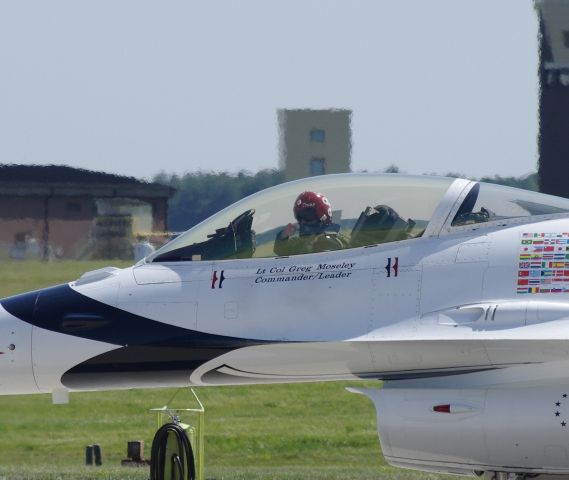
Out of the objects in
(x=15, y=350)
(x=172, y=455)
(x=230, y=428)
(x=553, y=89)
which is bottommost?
(x=230, y=428)

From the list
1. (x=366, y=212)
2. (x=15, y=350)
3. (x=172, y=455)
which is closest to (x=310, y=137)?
(x=172, y=455)

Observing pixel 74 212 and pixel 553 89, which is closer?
pixel 553 89

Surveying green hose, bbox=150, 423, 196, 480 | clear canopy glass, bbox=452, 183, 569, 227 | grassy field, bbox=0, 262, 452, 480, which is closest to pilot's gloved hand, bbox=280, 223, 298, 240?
clear canopy glass, bbox=452, 183, 569, 227

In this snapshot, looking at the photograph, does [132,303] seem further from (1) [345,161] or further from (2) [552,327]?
(1) [345,161]

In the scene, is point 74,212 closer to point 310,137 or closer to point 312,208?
point 310,137

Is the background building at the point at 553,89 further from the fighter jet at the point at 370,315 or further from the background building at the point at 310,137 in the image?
the fighter jet at the point at 370,315

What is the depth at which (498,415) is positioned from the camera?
1074cm

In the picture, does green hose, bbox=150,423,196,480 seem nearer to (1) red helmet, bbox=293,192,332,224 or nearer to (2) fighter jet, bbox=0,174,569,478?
(2) fighter jet, bbox=0,174,569,478

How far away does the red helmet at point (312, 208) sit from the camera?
11.6 meters

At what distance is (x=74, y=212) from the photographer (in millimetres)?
31016

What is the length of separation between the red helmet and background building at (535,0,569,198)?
52.9 ft

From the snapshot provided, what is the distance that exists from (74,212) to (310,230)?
20.0 metres

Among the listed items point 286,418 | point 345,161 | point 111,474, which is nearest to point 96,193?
point 345,161

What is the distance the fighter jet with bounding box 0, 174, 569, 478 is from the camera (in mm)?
10773
